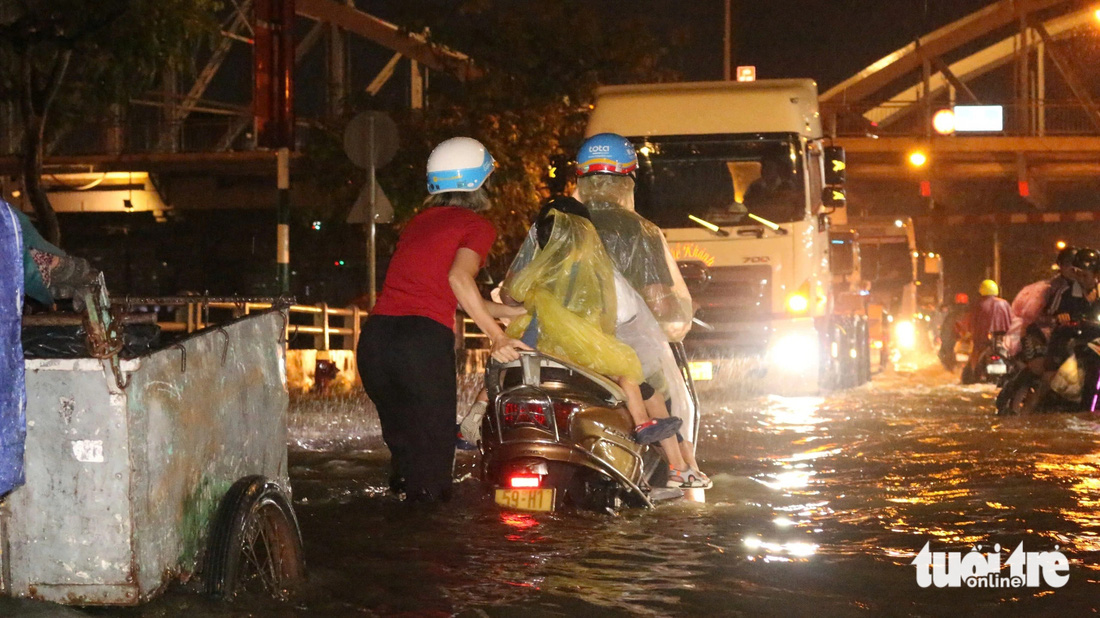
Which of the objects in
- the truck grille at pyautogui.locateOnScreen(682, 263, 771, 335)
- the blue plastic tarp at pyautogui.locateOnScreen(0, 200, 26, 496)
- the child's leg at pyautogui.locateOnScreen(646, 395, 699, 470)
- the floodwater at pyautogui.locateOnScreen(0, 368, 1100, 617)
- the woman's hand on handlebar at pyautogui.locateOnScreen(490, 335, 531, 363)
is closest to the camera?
the blue plastic tarp at pyautogui.locateOnScreen(0, 200, 26, 496)

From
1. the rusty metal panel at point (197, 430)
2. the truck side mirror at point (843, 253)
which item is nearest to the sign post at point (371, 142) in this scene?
the truck side mirror at point (843, 253)

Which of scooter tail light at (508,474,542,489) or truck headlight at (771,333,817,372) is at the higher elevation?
truck headlight at (771,333,817,372)

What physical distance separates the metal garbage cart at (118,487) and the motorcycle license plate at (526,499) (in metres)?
2.10

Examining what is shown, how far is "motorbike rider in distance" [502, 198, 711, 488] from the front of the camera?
22.0ft

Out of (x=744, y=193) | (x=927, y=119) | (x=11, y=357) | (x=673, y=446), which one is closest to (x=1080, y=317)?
(x=744, y=193)

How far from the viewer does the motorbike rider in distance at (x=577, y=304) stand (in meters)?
6.71

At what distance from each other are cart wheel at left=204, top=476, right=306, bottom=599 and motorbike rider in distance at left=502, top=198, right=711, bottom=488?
2.04m

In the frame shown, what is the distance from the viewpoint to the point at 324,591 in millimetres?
5117

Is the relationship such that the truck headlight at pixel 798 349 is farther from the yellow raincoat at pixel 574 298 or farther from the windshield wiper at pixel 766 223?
the yellow raincoat at pixel 574 298

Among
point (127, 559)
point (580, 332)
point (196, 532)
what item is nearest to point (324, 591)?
point (196, 532)

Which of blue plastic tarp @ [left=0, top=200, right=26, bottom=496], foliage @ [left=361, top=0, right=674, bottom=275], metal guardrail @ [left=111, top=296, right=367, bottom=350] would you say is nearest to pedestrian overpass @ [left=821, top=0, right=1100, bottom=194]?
foliage @ [left=361, top=0, right=674, bottom=275]

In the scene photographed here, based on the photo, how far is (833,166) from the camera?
1430 cm

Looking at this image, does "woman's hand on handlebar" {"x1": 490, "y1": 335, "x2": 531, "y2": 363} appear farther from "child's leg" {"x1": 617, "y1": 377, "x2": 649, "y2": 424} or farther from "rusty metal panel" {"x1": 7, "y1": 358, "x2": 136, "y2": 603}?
"rusty metal panel" {"x1": 7, "y1": 358, "x2": 136, "y2": 603}

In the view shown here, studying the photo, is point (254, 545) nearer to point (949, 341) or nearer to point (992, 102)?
point (949, 341)
